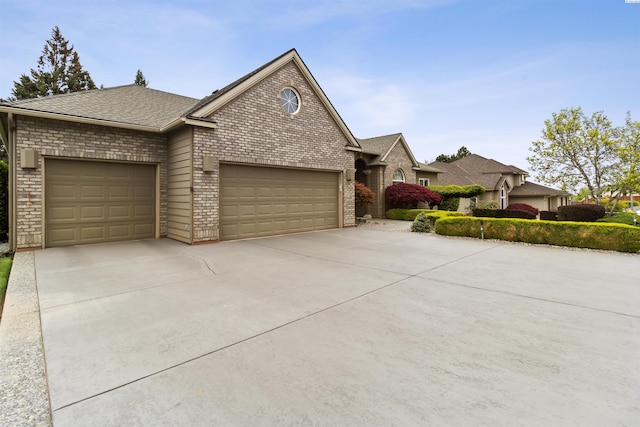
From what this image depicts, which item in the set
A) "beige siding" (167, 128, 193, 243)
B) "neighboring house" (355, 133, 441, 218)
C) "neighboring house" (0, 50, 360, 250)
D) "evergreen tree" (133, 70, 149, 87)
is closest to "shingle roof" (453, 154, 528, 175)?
"neighboring house" (355, 133, 441, 218)

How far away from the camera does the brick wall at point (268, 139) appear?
29.3 ft

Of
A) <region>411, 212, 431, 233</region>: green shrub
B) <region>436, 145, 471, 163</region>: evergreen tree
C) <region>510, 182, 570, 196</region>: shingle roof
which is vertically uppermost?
<region>436, 145, 471, 163</region>: evergreen tree

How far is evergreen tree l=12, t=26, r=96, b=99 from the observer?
30.8m

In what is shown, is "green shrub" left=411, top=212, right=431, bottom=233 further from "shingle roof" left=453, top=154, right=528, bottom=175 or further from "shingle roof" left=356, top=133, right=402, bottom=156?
"shingle roof" left=453, top=154, right=528, bottom=175

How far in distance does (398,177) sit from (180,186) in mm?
14938

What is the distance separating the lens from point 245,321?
3.56 m

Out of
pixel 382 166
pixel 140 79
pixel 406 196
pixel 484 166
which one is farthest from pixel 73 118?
pixel 140 79

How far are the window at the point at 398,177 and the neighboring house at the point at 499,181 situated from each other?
338 inches

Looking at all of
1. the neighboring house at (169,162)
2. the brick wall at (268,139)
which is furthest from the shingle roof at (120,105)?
the brick wall at (268,139)

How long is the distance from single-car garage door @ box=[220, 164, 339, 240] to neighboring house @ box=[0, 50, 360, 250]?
1.5 inches

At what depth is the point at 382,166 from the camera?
1905cm

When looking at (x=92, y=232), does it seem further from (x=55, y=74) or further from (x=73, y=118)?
(x=55, y=74)

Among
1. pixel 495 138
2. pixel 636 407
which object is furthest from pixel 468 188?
pixel 636 407

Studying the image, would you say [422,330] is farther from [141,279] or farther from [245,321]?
[141,279]
